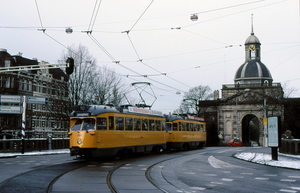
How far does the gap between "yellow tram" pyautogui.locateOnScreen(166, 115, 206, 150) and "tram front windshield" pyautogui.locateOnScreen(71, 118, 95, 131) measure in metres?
13.4

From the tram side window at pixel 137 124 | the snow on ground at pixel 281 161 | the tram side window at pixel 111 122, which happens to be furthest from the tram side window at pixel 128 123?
the snow on ground at pixel 281 161

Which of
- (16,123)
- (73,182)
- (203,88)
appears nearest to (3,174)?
(73,182)

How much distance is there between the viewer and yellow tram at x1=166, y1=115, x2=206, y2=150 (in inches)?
1341

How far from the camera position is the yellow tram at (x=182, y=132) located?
112 feet

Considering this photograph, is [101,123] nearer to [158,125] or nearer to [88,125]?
[88,125]

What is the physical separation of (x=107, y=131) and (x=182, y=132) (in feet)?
46.6

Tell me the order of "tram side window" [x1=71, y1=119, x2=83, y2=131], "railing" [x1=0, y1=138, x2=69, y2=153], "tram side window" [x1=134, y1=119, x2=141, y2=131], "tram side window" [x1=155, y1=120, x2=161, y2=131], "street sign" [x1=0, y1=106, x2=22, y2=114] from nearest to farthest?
1. "tram side window" [x1=71, y1=119, x2=83, y2=131]
2. "tram side window" [x1=134, y1=119, x2=141, y2=131]
3. "street sign" [x1=0, y1=106, x2=22, y2=114]
4. "tram side window" [x1=155, y1=120, x2=161, y2=131]
5. "railing" [x1=0, y1=138, x2=69, y2=153]

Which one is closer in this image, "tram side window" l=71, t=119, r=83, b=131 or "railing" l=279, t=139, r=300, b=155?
"tram side window" l=71, t=119, r=83, b=131

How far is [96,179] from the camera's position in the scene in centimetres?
1388

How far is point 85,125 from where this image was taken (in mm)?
21375

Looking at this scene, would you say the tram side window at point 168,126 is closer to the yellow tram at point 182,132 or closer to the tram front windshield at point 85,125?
the yellow tram at point 182,132

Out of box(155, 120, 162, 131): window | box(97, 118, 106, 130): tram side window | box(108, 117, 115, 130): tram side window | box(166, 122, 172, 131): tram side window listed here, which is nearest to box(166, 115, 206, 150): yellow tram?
box(166, 122, 172, 131): tram side window

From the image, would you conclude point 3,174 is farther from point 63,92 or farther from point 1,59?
point 1,59

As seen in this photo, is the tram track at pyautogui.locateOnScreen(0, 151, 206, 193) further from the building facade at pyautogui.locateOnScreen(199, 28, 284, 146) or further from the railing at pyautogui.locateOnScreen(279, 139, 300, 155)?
the building facade at pyautogui.locateOnScreen(199, 28, 284, 146)
